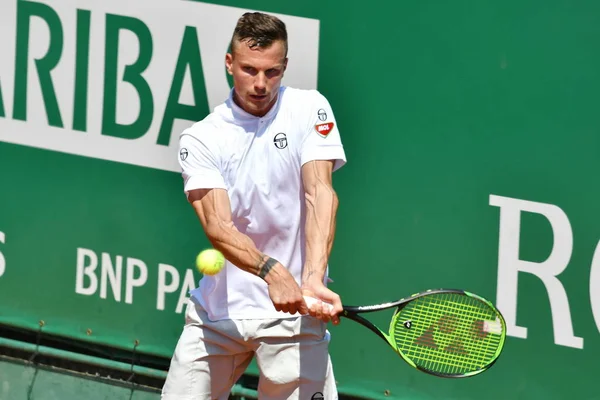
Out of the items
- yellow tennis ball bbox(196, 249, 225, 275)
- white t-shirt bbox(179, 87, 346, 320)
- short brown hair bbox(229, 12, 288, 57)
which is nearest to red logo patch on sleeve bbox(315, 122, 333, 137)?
white t-shirt bbox(179, 87, 346, 320)

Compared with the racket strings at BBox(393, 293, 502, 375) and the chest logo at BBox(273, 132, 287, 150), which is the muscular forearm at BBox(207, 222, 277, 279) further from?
the racket strings at BBox(393, 293, 502, 375)

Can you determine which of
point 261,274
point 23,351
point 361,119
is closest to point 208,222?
point 261,274

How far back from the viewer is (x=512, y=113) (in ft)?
16.7

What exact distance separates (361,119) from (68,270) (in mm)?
1627

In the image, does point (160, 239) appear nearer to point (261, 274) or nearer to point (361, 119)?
point (361, 119)

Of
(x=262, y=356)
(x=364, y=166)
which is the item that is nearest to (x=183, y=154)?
(x=262, y=356)

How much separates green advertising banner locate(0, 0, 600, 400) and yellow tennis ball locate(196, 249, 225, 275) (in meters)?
1.14

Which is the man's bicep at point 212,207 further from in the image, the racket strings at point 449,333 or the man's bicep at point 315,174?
the racket strings at point 449,333

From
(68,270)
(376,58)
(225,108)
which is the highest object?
(376,58)

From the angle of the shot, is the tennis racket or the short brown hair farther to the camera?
the tennis racket

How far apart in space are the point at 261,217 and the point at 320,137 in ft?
1.14

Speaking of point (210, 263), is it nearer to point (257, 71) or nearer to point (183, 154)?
point (183, 154)

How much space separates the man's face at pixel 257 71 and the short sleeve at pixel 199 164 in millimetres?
212

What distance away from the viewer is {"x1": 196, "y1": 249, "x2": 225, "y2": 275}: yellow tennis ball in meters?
4.41
